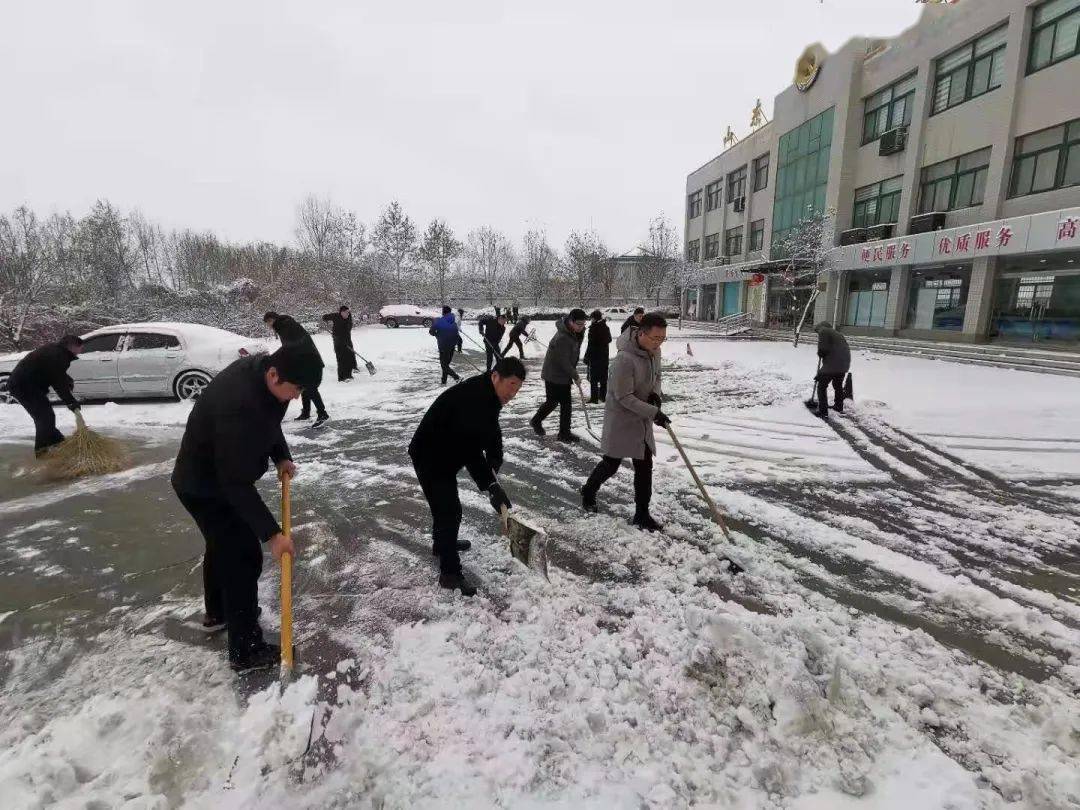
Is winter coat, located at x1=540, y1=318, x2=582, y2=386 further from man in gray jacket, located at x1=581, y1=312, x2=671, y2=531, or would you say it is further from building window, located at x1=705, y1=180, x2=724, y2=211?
building window, located at x1=705, y1=180, x2=724, y2=211

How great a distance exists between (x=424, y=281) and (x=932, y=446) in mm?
49650

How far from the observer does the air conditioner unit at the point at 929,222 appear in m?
18.3

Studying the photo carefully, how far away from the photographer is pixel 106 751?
224cm

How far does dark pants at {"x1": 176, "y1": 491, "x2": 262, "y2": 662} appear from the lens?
2.57 meters

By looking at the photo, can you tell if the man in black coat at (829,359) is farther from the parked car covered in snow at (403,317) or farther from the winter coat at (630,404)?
the parked car covered in snow at (403,317)

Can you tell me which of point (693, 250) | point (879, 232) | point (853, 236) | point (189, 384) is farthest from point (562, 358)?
point (693, 250)

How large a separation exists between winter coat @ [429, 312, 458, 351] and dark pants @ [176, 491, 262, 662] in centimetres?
849

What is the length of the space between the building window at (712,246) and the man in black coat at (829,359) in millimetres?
30328

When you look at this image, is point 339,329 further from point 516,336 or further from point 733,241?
point 733,241

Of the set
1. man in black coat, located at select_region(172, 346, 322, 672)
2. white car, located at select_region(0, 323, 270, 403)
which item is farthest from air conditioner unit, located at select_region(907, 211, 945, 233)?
man in black coat, located at select_region(172, 346, 322, 672)

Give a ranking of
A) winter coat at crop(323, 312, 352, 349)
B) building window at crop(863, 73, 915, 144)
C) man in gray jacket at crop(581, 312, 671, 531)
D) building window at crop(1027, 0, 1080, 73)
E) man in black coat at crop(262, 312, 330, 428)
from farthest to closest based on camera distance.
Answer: building window at crop(863, 73, 915, 144) → building window at crop(1027, 0, 1080, 73) → winter coat at crop(323, 312, 352, 349) → man in black coat at crop(262, 312, 330, 428) → man in gray jacket at crop(581, 312, 671, 531)

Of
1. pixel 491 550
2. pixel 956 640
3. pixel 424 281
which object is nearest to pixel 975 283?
pixel 956 640

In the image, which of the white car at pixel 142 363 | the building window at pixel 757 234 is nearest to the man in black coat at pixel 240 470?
the white car at pixel 142 363

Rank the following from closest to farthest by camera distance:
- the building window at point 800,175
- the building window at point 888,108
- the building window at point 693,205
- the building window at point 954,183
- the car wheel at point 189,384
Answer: the car wheel at point 189,384, the building window at point 954,183, the building window at point 888,108, the building window at point 800,175, the building window at point 693,205
